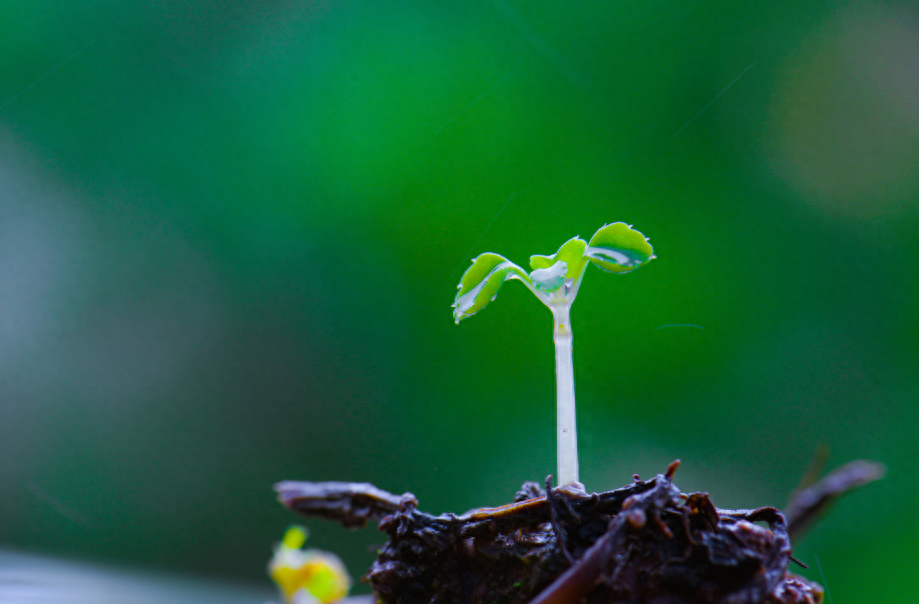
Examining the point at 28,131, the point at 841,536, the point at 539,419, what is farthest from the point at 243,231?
the point at 841,536

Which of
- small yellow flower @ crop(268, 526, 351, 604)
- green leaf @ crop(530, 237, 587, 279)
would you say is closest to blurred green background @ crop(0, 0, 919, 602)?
small yellow flower @ crop(268, 526, 351, 604)

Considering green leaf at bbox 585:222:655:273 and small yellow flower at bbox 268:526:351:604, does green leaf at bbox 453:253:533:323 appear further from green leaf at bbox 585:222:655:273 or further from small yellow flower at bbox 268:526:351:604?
small yellow flower at bbox 268:526:351:604

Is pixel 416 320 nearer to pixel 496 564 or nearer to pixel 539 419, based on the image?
pixel 539 419

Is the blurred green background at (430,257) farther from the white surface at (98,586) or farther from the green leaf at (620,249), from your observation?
the green leaf at (620,249)

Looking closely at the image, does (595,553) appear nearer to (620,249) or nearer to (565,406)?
(565,406)

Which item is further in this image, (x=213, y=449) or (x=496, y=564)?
(x=213, y=449)

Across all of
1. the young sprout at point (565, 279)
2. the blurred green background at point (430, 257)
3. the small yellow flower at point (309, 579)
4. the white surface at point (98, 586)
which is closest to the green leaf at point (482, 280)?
the young sprout at point (565, 279)
